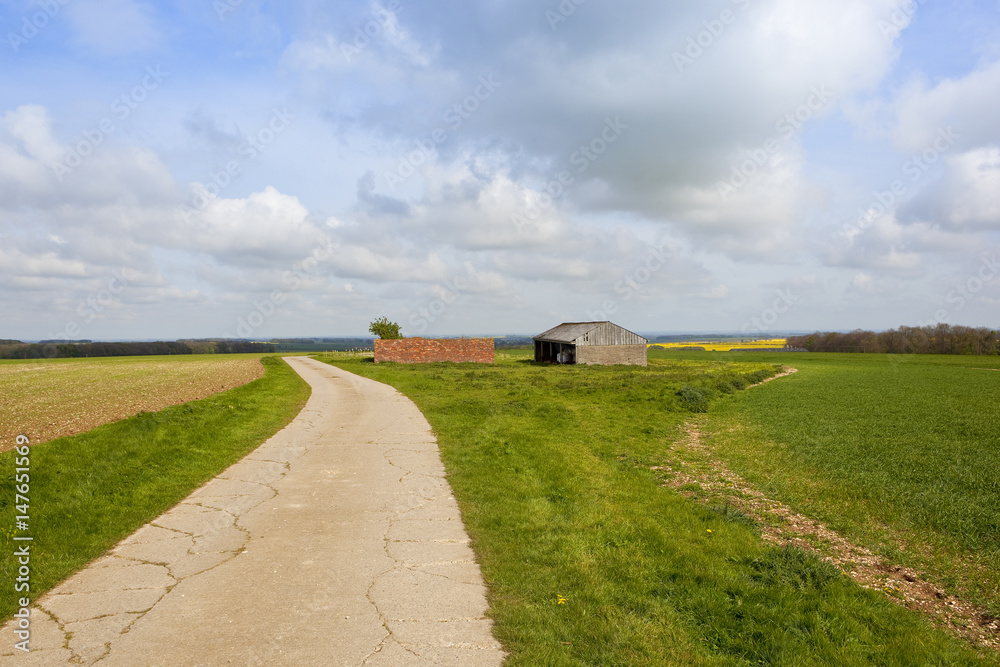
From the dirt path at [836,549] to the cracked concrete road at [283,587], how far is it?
17.0 ft

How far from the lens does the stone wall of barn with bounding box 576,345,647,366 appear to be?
177 ft

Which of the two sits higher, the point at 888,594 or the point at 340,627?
the point at 340,627

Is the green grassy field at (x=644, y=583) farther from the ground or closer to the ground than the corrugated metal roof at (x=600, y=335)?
closer to the ground

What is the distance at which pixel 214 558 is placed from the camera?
6.30 metres

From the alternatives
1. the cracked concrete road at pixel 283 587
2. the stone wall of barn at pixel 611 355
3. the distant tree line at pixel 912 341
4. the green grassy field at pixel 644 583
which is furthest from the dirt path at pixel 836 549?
the distant tree line at pixel 912 341

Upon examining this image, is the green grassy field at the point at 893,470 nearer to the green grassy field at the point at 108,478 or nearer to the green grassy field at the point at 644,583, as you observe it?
the green grassy field at the point at 644,583

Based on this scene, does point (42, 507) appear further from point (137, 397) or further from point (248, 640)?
point (137, 397)

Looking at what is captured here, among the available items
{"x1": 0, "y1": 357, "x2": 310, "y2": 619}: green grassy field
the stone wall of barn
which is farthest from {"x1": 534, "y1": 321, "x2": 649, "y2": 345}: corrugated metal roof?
{"x1": 0, "y1": 357, "x2": 310, "y2": 619}: green grassy field

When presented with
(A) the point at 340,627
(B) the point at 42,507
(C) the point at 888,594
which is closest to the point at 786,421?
(C) the point at 888,594

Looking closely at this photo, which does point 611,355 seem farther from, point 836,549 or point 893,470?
point 836,549

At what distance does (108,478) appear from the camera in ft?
30.9

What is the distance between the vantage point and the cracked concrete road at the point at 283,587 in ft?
14.3

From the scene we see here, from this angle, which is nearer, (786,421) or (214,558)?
(214,558)

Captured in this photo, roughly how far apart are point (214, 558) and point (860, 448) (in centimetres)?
1616
